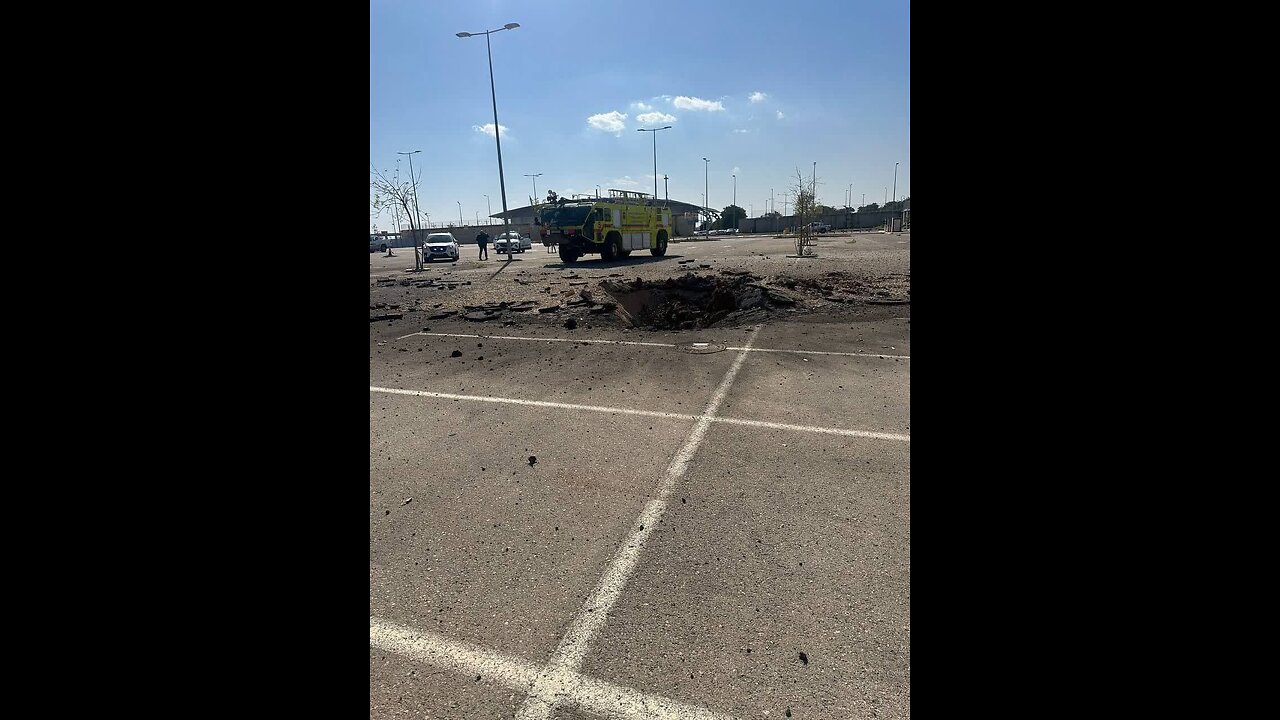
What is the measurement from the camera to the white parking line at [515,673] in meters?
2.24

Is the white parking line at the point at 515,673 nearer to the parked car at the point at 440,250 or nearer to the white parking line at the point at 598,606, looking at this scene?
the white parking line at the point at 598,606

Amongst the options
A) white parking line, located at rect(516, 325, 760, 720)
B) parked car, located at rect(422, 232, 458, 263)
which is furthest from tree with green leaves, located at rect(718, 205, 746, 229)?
white parking line, located at rect(516, 325, 760, 720)

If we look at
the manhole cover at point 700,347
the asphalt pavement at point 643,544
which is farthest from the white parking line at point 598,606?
the manhole cover at point 700,347

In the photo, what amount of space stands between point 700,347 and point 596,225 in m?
16.8

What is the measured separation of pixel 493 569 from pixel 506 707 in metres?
0.95

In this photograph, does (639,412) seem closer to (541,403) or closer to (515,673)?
(541,403)

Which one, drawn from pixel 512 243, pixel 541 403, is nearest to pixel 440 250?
pixel 512 243

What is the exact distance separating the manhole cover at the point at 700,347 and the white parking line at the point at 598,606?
3.83 metres

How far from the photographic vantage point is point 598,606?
2.83 meters
